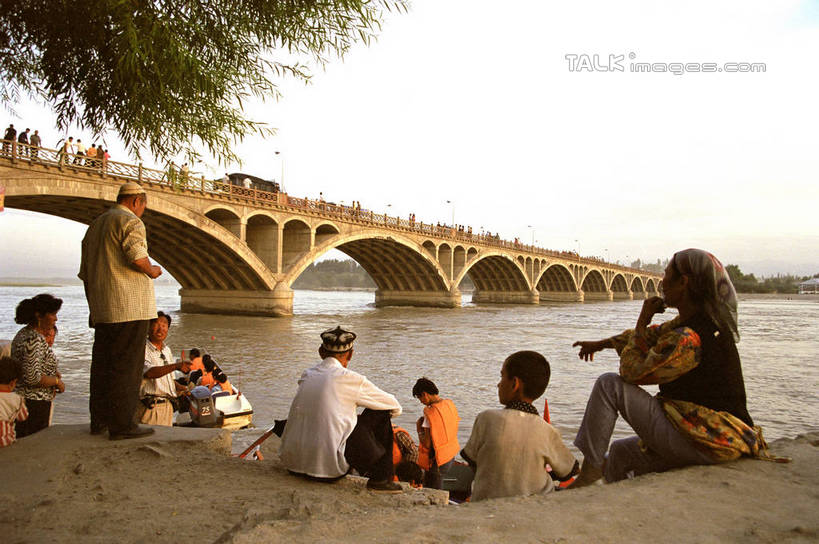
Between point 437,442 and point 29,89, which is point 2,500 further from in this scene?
point 29,89

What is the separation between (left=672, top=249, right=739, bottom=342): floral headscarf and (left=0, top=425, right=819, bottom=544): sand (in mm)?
767

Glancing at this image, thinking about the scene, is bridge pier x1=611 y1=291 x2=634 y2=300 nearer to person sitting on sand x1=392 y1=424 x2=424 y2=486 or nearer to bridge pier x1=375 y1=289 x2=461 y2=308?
bridge pier x1=375 y1=289 x2=461 y2=308

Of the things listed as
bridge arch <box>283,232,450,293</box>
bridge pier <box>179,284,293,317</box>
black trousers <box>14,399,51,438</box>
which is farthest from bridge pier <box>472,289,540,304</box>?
black trousers <box>14,399,51,438</box>

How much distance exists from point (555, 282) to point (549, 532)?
3134 inches

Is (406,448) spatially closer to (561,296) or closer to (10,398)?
(10,398)

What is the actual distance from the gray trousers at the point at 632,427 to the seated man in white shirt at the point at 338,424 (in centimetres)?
107

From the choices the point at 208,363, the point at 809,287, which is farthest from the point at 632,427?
the point at 809,287

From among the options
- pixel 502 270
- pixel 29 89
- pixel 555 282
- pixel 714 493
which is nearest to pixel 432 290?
pixel 502 270

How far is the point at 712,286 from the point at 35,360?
14.8 ft

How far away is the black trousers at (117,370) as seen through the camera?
374 cm

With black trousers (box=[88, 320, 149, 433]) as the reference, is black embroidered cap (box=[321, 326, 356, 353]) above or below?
above

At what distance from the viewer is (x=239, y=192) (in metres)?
30.3

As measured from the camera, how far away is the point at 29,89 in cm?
612

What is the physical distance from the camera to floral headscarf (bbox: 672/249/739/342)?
9.07 ft
